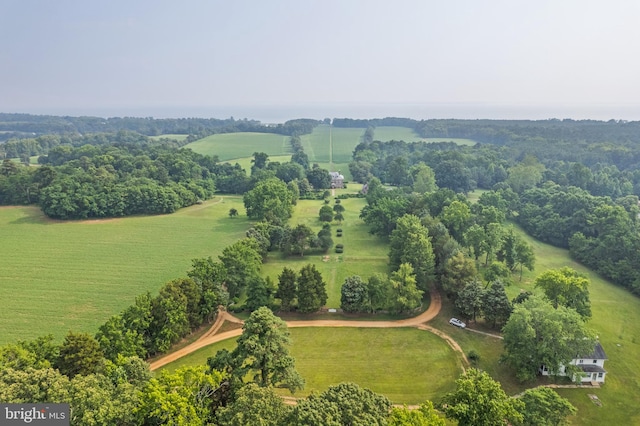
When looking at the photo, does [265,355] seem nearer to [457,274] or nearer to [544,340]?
[544,340]

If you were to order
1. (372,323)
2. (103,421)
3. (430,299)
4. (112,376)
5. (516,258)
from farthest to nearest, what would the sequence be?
1. (516,258)
2. (430,299)
3. (372,323)
4. (112,376)
5. (103,421)

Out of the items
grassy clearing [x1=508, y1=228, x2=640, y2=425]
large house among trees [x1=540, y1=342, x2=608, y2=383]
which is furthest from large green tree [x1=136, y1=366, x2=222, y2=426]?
large house among trees [x1=540, y1=342, x2=608, y2=383]

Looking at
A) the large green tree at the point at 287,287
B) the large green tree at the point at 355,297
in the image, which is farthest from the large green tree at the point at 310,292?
the large green tree at the point at 355,297

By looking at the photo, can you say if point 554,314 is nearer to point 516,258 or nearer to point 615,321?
point 615,321

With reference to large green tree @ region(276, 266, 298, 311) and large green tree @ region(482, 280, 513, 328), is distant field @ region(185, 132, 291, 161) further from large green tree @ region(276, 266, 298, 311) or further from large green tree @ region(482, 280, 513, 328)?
large green tree @ region(482, 280, 513, 328)

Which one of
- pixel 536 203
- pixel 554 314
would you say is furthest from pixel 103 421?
pixel 536 203

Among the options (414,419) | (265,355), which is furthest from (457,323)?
(265,355)

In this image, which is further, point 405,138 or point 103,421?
point 405,138

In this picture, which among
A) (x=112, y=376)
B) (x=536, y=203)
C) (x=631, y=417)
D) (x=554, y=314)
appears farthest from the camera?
(x=536, y=203)
